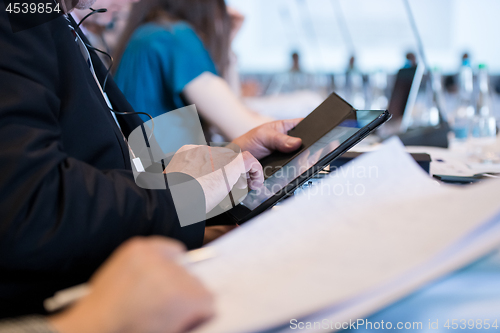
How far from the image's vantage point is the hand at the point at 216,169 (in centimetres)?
48

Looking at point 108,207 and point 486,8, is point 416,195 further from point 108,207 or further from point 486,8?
point 486,8

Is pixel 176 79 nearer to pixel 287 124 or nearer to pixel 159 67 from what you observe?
pixel 159 67

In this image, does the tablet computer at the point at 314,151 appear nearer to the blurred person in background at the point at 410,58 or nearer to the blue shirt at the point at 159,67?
the blue shirt at the point at 159,67

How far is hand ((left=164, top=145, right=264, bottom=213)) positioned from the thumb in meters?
0.06

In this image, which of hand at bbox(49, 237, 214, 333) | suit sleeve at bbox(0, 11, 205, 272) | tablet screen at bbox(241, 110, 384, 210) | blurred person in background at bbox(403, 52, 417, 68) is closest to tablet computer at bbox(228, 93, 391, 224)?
tablet screen at bbox(241, 110, 384, 210)

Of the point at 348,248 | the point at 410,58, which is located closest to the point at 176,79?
the point at 348,248

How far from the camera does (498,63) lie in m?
3.43

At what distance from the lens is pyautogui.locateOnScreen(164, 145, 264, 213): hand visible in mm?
480

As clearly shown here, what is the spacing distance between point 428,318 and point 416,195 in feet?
0.30

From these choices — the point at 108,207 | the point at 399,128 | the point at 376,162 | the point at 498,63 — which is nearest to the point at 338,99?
the point at 376,162

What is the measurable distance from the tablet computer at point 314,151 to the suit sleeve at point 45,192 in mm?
130

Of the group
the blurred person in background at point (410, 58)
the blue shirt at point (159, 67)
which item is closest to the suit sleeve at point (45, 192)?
the blue shirt at point (159, 67)

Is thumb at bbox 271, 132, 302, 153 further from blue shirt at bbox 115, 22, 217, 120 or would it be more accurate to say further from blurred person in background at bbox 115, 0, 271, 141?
blue shirt at bbox 115, 22, 217, 120

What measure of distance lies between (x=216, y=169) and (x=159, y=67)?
2.08 feet
